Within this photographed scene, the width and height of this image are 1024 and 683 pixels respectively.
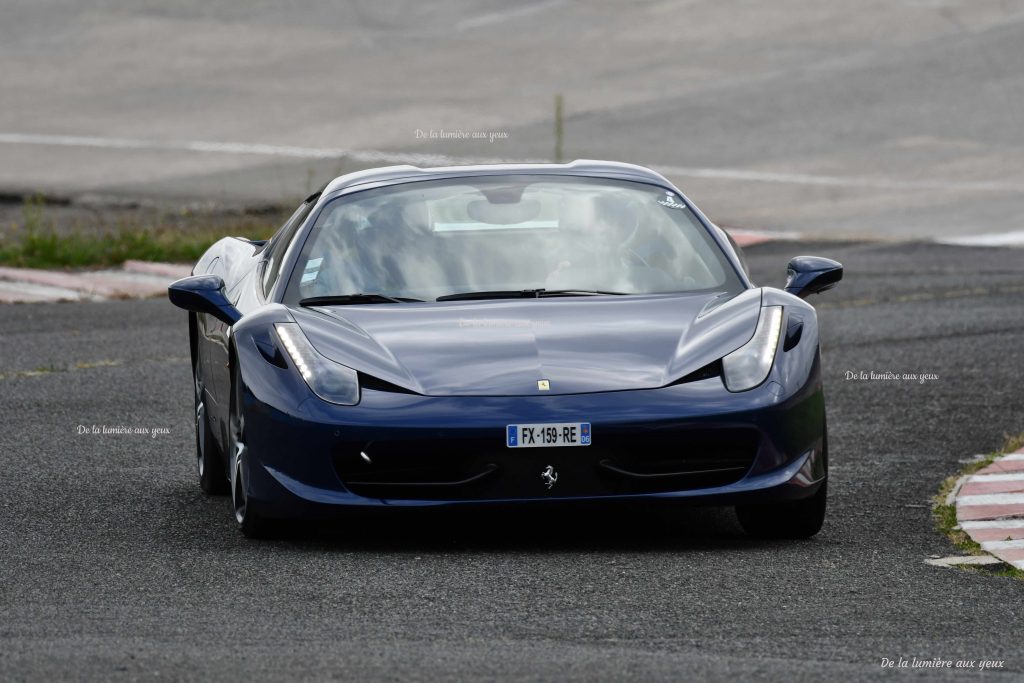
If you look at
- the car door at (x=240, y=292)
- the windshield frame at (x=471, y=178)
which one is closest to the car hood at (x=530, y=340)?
the windshield frame at (x=471, y=178)

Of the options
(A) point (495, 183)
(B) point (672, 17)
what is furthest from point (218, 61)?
(A) point (495, 183)

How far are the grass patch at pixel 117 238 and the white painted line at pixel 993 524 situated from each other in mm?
11418

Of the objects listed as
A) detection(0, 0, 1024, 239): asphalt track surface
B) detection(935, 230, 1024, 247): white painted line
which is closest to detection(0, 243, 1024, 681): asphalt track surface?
detection(935, 230, 1024, 247): white painted line

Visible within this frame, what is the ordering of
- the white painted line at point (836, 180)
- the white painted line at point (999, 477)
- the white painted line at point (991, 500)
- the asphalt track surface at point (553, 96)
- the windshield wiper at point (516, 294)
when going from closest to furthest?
the windshield wiper at point (516, 294), the white painted line at point (991, 500), the white painted line at point (999, 477), the white painted line at point (836, 180), the asphalt track surface at point (553, 96)

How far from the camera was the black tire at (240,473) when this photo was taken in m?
7.20

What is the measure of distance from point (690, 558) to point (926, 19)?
26.7 metres

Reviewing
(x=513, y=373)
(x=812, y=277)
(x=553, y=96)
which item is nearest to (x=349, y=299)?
(x=513, y=373)

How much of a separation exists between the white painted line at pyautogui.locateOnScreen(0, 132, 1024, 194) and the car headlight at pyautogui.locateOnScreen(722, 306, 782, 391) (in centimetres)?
1464

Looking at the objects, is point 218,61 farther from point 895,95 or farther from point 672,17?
point 895,95

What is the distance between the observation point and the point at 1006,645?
18.6ft

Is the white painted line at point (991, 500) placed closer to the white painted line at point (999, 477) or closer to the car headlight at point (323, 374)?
the white painted line at point (999, 477)

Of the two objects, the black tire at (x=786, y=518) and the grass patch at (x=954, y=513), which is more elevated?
the black tire at (x=786, y=518)

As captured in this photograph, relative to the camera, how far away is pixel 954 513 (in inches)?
311

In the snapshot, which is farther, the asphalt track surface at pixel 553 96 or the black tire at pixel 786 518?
the asphalt track surface at pixel 553 96
